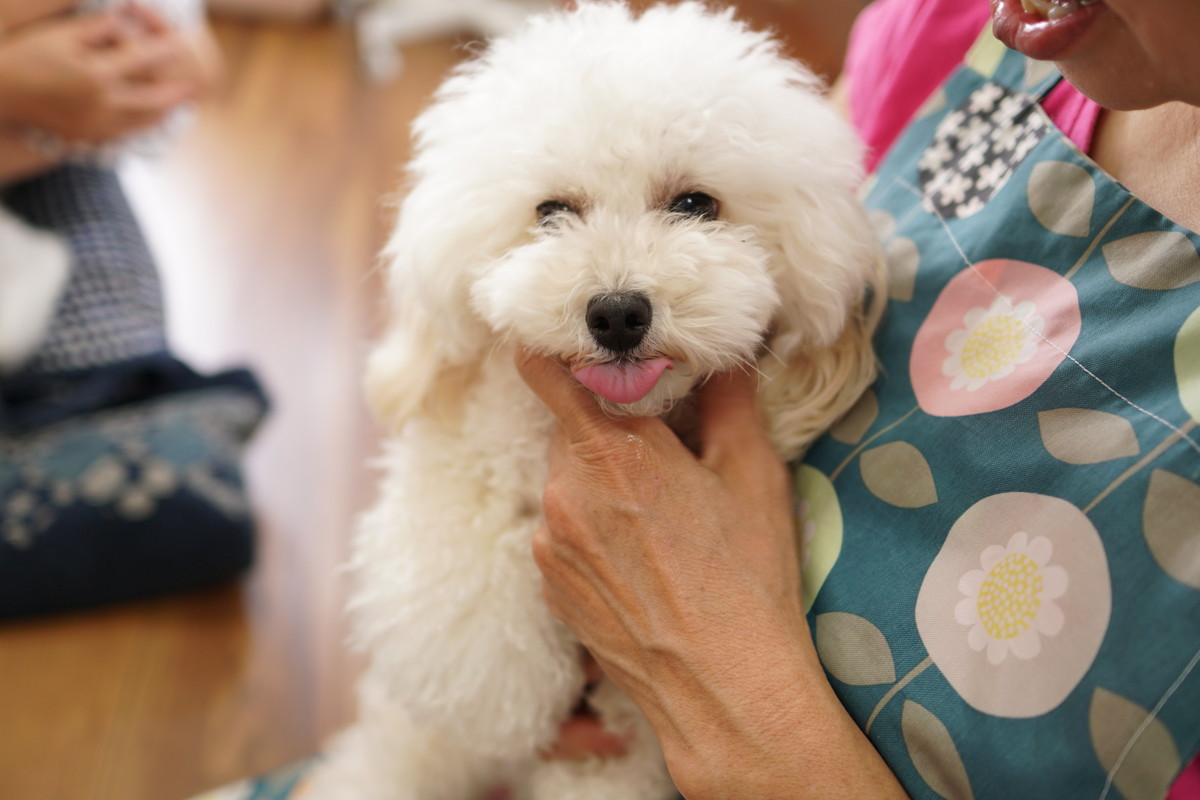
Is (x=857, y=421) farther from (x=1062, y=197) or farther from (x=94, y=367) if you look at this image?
(x=94, y=367)

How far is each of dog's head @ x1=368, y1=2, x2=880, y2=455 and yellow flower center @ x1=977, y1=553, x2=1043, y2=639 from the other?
0.68ft

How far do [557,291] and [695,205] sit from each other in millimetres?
163

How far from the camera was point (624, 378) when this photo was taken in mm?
626

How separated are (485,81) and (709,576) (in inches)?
19.2

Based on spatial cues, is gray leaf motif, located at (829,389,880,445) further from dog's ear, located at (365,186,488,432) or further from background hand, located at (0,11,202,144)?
background hand, located at (0,11,202,144)

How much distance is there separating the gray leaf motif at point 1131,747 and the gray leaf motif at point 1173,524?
Result: 3.2 inches

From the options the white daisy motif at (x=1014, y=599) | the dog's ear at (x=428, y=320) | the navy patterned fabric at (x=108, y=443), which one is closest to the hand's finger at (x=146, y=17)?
the navy patterned fabric at (x=108, y=443)

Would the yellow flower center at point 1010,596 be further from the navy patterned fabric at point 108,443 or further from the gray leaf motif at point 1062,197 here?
the navy patterned fabric at point 108,443

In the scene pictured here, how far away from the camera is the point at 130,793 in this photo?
43.8 inches

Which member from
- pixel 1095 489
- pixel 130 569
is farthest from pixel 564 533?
pixel 130 569

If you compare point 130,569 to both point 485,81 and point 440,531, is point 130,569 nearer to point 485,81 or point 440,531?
point 440,531

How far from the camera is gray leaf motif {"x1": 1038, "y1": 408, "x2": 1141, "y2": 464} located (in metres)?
0.50

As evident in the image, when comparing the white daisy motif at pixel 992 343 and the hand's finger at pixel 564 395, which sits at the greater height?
the white daisy motif at pixel 992 343

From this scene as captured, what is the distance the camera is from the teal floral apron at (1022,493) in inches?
18.5
